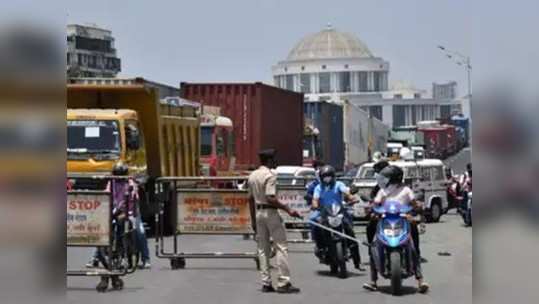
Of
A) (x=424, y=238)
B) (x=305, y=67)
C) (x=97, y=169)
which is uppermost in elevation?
(x=305, y=67)

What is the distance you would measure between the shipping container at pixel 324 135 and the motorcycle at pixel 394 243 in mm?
27895

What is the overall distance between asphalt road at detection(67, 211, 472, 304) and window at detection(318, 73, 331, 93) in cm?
12029

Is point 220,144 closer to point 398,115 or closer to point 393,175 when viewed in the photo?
point 393,175

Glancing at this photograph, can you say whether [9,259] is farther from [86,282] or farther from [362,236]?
[362,236]

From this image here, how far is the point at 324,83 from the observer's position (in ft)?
454

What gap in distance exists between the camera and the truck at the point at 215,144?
26.4 metres

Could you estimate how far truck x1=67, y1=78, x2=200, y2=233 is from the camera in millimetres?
19094

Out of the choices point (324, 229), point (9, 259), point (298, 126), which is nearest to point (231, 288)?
point (324, 229)

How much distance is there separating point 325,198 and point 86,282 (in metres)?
3.24

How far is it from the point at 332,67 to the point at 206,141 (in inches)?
4452

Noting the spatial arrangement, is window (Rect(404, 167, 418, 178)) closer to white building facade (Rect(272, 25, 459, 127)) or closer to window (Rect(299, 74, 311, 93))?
white building facade (Rect(272, 25, 459, 127))

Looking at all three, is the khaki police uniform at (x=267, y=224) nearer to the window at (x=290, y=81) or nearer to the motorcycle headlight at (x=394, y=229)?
the motorcycle headlight at (x=394, y=229)

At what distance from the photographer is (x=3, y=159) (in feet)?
15.4

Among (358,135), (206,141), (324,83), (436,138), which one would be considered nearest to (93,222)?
(206,141)
